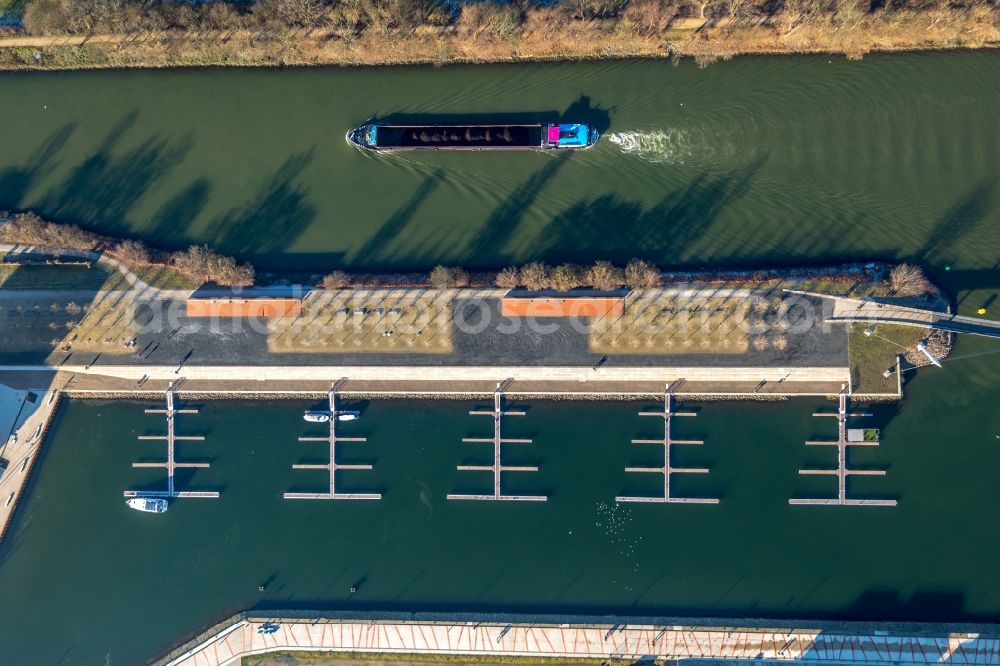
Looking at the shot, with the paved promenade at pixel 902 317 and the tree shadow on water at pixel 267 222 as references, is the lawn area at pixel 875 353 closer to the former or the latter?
the paved promenade at pixel 902 317

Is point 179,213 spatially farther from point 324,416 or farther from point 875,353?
point 875,353

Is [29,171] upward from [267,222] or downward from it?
upward

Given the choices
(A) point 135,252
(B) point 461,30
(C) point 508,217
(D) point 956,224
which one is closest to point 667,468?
(C) point 508,217

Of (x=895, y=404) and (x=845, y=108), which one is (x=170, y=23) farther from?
(x=895, y=404)

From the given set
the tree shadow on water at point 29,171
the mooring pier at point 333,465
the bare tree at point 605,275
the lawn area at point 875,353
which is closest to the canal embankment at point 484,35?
the tree shadow on water at point 29,171

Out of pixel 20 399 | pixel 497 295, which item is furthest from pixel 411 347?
pixel 20 399

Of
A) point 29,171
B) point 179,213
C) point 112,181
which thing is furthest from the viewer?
point 29,171

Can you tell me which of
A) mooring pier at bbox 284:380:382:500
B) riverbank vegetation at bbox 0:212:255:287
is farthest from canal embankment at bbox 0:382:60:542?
mooring pier at bbox 284:380:382:500

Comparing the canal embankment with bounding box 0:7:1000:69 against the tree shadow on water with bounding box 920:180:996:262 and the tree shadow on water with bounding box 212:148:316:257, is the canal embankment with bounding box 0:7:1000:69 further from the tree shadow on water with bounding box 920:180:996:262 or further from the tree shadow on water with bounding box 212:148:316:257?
the tree shadow on water with bounding box 920:180:996:262
